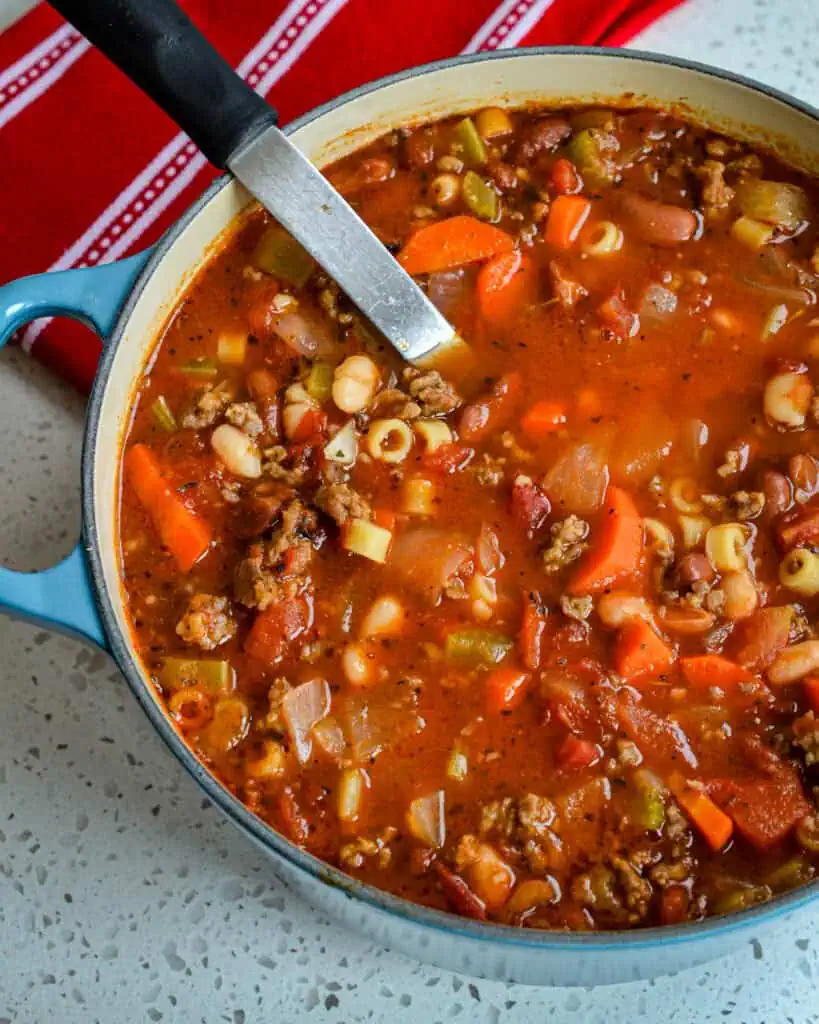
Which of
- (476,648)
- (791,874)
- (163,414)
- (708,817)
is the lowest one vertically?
(791,874)

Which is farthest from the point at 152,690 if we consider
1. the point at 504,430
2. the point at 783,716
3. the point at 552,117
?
the point at 552,117

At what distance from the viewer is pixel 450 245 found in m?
3.11

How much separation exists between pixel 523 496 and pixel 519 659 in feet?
1.20

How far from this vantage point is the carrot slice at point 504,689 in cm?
280

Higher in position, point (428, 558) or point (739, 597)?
point (428, 558)

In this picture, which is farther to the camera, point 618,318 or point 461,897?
point 618,318

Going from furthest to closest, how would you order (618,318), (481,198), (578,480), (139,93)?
(139,93) → (481,198) → (618,318) → (578,480)

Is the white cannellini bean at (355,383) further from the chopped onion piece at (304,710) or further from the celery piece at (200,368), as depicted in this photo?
the chopped onion piece at (304,710)

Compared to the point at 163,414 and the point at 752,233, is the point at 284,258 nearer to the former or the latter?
the point at 163,414

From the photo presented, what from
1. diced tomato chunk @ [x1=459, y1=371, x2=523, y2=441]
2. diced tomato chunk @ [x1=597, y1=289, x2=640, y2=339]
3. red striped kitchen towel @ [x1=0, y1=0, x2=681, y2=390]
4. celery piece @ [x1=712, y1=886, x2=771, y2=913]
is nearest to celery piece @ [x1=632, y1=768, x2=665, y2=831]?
celery piece @ [x1=712, y1=886, x2=771, y2=913]

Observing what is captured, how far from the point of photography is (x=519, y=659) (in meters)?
2.83

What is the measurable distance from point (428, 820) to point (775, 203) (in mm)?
1695

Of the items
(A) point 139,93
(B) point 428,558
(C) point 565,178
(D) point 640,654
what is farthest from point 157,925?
(A) point 139,93

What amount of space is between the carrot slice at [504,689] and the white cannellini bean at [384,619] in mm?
233
